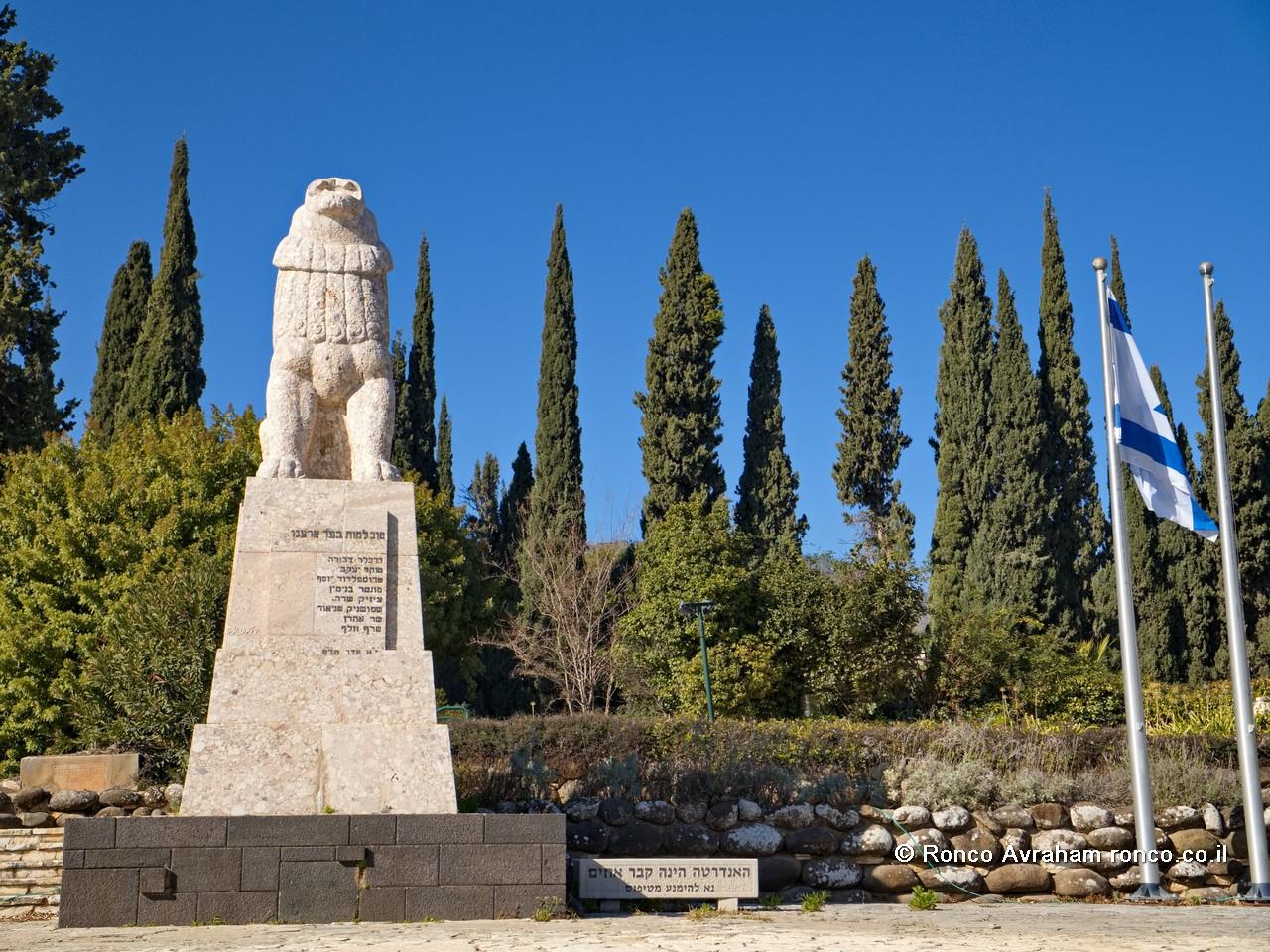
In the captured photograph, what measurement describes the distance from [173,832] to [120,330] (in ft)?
86.7

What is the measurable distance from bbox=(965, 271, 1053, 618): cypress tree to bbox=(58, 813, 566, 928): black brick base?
2188cm

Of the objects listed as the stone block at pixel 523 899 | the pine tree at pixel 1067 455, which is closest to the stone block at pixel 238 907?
the stone block at pixel 523 899

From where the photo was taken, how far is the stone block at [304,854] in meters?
7.73

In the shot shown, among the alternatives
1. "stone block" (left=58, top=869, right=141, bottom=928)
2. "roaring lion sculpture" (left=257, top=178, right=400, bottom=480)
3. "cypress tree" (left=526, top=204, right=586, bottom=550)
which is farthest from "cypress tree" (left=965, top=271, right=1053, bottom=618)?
"stone block" (left=58, top=869, right=141, bottom=928)

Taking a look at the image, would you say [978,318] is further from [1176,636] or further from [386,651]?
[386,651]

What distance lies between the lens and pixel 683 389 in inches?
1267

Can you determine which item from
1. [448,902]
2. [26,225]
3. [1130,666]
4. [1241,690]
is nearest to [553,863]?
[448,902]

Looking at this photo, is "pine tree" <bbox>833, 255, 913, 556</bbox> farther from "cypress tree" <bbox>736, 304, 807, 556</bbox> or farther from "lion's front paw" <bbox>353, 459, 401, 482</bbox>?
"lion's front paw" <bbox>353, 459, 401, 482</bbox>

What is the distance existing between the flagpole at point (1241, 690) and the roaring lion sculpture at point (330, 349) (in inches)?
267

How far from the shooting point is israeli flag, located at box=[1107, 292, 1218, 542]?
440 inches

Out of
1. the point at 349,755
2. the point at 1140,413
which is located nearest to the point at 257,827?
the point at 349,755

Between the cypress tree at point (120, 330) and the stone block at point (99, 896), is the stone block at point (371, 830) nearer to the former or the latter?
the stone block at point (99, 896)

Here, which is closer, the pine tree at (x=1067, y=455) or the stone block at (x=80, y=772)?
the stone block at (x=80, y=772)

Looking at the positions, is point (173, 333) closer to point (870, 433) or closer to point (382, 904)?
point (870, 433)
